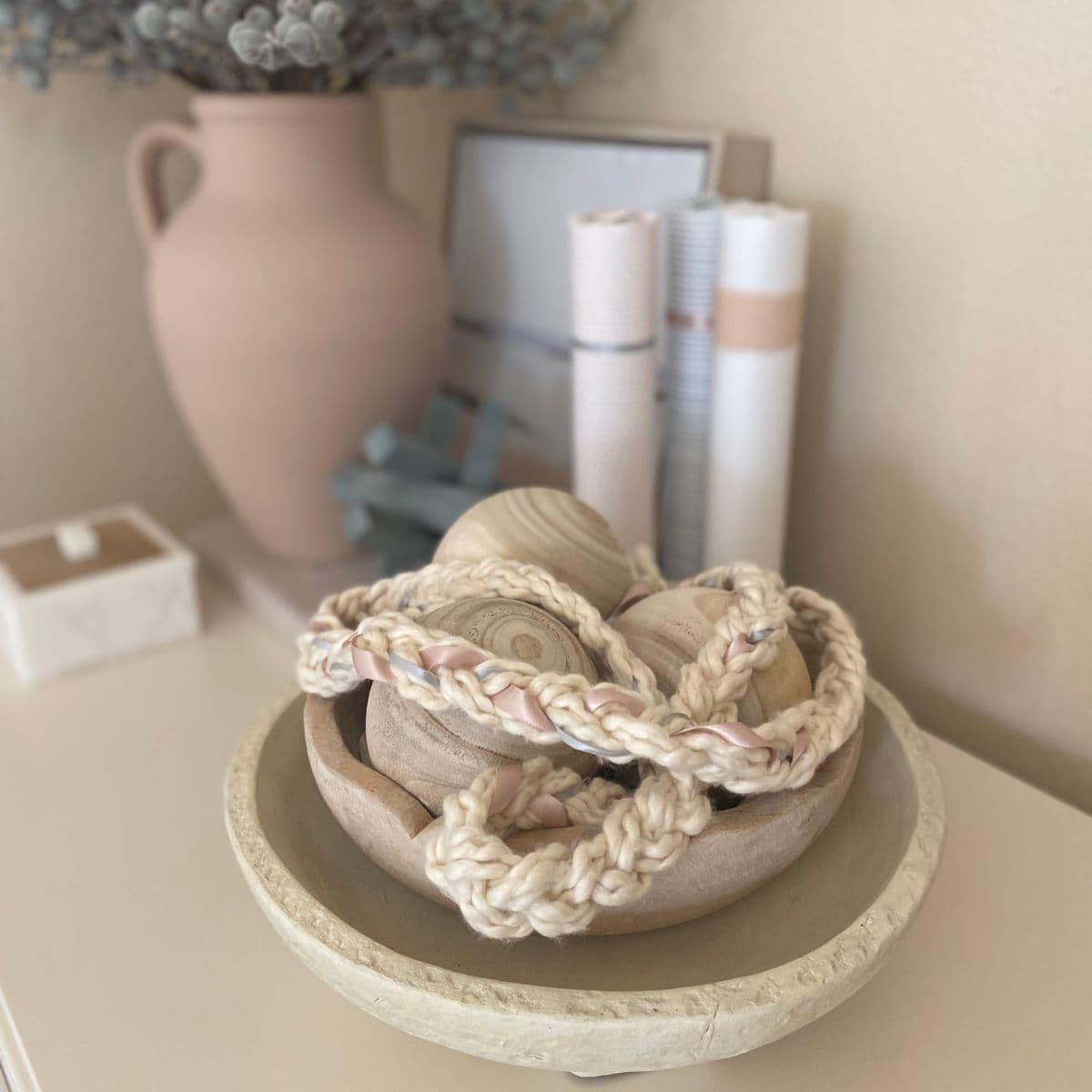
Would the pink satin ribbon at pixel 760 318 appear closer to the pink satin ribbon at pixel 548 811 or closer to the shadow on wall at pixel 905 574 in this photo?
the shadow on wall at pixel 905 574

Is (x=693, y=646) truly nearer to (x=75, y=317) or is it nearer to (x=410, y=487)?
(x=410, y=487)

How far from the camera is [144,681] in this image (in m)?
0.66

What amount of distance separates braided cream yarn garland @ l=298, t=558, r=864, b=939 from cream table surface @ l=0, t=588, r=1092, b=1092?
109mm


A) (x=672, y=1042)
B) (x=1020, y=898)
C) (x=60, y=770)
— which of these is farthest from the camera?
(x=60, y=770)

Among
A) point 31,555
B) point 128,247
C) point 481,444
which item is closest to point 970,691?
point 481,444

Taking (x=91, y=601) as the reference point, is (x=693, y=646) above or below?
above

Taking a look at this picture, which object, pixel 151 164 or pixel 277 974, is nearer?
pixel 277 974

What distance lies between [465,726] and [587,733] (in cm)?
6

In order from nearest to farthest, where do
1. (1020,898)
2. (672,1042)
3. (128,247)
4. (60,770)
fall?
(672,1042), (1020,898), (60,770), (128,247)

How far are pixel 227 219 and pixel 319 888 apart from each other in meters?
0.47

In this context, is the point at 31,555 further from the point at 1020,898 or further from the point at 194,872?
the point at 1020,898

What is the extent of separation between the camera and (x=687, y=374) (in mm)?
640

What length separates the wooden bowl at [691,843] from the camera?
35cm

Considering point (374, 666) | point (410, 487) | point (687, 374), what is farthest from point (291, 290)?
point (374, 666)
